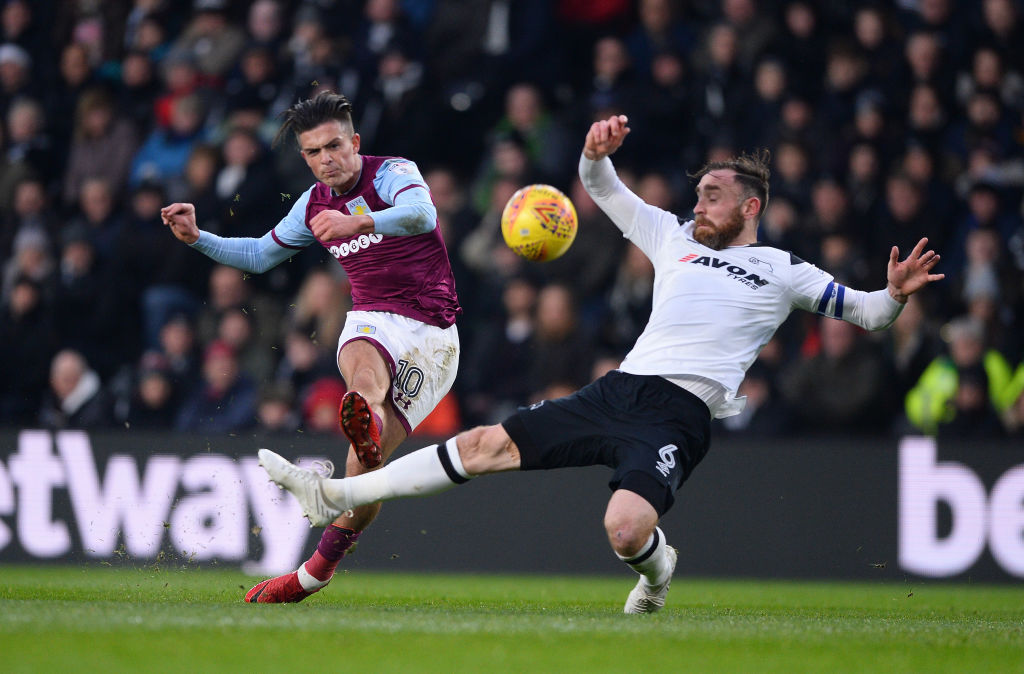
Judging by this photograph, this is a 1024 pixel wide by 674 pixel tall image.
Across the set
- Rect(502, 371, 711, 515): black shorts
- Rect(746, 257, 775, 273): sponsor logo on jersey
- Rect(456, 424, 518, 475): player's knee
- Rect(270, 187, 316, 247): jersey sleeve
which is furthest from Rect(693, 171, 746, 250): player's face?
Rect(270, 187, 316, 247): jersey sleeve

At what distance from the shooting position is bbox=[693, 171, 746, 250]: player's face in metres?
7.04

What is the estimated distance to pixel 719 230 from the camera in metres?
7.04

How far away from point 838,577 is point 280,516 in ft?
13.7

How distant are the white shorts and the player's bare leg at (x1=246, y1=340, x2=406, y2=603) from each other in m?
0.05

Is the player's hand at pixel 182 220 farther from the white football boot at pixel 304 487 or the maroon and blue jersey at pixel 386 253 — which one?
the white football boot at pixel 304 487

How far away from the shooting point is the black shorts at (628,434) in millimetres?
6609

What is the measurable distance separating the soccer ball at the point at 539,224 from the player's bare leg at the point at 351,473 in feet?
3.41

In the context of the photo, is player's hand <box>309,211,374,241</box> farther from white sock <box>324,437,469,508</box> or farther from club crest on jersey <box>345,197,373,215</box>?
white sock <box>324,437,469,508</box>

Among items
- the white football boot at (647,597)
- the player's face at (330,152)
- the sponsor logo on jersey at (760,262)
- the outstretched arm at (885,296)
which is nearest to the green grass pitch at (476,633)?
the white football boot at (647,597)

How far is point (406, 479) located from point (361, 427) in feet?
1.05

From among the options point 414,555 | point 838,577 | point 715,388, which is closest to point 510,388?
point 414,555

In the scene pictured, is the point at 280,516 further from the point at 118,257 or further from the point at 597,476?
the point at 118,257

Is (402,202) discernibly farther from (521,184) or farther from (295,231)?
(521,184)

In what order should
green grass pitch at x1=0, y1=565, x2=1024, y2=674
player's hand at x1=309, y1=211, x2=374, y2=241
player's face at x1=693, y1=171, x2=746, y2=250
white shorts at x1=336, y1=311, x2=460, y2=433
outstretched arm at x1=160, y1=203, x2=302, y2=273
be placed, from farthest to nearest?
1. outstretched arm at x1=160, y1=203, x2=302, y2=273
2. white shorts at x1=336, y1=311, x2=460, y2=433
3. player's face at x1=693, y1=171, x2=746, y2=250
4. player's hand at x1=309, y1=211, x2=374, y2=241
5. green grass pitch at x1=0, y1=565, x2=1024, y2=674
